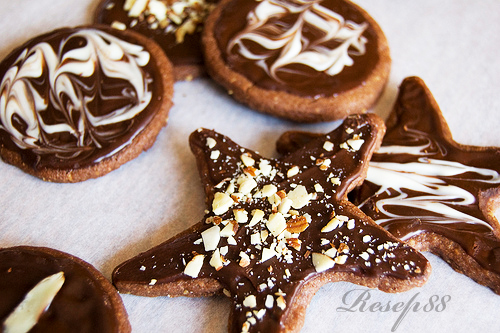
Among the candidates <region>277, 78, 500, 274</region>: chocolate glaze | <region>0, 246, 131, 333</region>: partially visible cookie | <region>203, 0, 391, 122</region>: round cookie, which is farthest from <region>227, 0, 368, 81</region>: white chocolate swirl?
<region>0, 246, 131, 333</region>: partially visible cookie

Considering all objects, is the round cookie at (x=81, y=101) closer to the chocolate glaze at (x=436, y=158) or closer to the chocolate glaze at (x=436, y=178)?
the chocolate glaze at (x=436, y=178)

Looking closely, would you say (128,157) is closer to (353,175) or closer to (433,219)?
(353,175)

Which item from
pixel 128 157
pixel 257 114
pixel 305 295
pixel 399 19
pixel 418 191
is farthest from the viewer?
pixel 399 19

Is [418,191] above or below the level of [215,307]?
above

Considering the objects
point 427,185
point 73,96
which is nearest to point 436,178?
point 427,185

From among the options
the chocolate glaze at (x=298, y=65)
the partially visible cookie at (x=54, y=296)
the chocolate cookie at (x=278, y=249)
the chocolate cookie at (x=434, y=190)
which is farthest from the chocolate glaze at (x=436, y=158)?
the partially visible cookie at (x=54, y=296)

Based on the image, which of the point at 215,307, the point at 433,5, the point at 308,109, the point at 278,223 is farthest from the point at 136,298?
the point at 433,5

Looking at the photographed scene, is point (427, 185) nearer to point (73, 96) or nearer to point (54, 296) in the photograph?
point (54, 296)

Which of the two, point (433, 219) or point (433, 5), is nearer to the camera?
point (433, 219)
